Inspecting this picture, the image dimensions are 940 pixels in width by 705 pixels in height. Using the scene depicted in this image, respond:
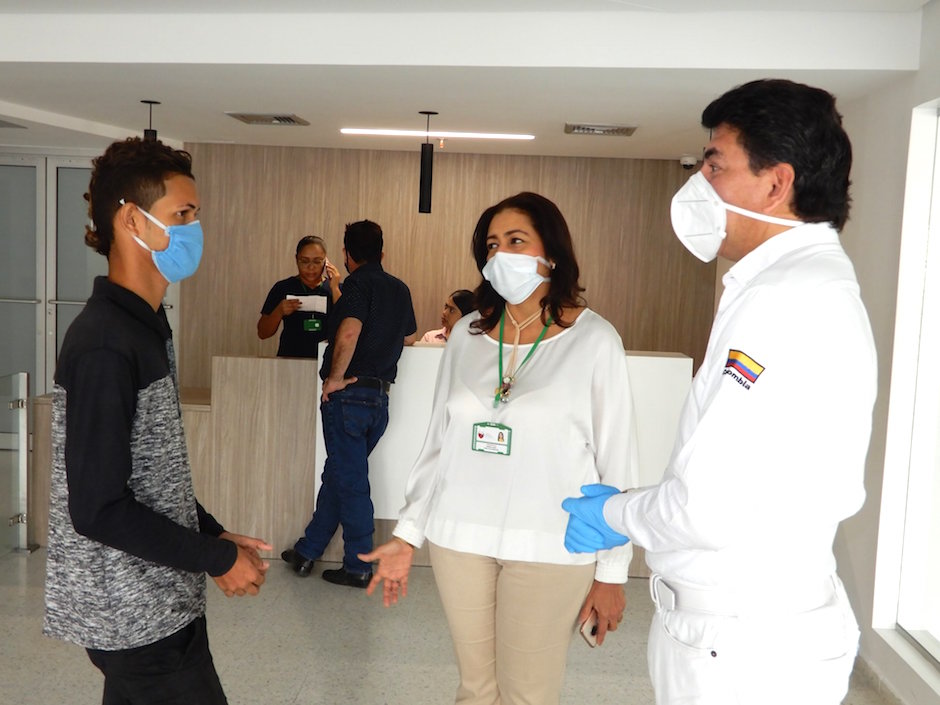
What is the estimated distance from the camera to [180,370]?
7.46 metres

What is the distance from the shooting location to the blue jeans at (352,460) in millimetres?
4141

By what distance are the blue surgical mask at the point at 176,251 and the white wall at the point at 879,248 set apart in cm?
273

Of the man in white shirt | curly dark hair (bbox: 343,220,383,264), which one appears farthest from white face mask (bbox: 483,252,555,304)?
curly dark hair (bbox: 343,220,383,264)

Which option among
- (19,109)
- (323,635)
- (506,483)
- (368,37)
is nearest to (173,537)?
(506,483)

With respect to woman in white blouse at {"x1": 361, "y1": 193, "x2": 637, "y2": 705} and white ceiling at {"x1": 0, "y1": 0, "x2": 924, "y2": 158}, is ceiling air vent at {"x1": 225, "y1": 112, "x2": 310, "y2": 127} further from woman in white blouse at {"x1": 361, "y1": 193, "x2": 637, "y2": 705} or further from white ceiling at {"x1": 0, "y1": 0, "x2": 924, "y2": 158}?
woman in white blouse at {"x1": 361, "y1": 193, "x2": 637, "y2": 705}

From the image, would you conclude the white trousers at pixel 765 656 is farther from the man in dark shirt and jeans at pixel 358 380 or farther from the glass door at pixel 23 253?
the glass door at pixel 23 253

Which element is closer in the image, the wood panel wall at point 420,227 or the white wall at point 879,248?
the white wall at point 879,248

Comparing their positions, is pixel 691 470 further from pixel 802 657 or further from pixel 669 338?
pixel 669 338

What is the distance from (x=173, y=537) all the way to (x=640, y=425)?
10.1ft

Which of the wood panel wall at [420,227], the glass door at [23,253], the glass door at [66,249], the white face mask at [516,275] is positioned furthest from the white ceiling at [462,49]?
the glass door at [23,253]

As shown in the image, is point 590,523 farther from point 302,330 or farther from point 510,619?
point 302,330

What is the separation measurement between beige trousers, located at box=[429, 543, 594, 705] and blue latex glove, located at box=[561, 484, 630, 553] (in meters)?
0.31

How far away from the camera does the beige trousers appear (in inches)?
77.1

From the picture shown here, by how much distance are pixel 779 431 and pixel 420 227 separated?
6271 millimetres
